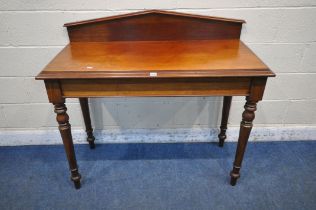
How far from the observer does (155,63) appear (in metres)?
1.04

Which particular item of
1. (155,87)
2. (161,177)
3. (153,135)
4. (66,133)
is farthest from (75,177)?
Answer: (155,87)

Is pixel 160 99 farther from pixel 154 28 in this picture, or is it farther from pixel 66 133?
pixel 66 133

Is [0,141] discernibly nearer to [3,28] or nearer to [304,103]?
[3,28]

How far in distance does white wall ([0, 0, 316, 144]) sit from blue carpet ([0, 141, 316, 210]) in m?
0.18

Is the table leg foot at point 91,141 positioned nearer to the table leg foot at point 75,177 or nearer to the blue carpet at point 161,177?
the blue carpet at point 161,177

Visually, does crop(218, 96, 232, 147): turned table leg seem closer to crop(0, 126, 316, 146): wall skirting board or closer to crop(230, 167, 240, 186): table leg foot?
crop(0, 126, 316, 146): wall skirting board

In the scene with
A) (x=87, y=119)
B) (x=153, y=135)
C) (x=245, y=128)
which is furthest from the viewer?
(x=153, y=135)

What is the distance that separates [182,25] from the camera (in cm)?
133

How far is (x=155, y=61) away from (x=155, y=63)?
0.07ft

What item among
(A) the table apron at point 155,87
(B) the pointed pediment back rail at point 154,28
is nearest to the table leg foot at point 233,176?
(A) the table apron at point 155,87

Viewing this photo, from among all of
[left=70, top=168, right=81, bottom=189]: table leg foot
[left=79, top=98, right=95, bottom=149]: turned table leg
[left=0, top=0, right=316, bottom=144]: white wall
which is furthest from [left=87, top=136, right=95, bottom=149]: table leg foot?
[left=70, top=168, right=81, bottom=189]: table leg foot

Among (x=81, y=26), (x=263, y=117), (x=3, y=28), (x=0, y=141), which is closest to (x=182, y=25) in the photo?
(x=81, y=26)

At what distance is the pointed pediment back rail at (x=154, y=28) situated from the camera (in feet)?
4.29

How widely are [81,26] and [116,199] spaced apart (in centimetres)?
94
